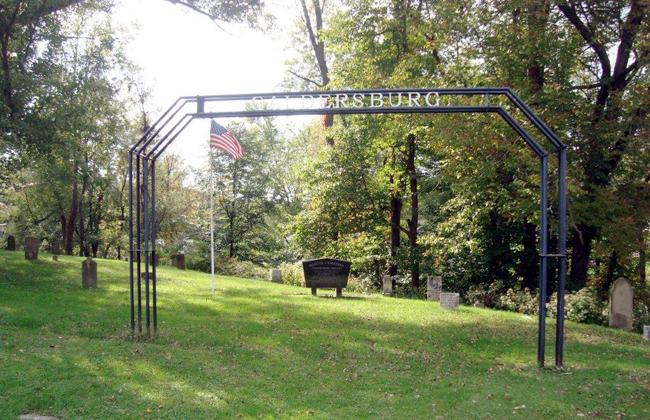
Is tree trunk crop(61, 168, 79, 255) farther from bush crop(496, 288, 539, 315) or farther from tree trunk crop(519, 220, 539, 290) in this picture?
bush crop(496, 288, 539, 315)

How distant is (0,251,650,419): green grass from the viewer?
6387 millimetres

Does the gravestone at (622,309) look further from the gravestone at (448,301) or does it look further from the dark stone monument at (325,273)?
the dark stone monument at (325,273)

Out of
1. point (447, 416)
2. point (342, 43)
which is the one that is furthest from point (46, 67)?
point (447, 416)

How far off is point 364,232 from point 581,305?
11080 mm

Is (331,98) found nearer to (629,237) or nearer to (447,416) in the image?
(447,416)

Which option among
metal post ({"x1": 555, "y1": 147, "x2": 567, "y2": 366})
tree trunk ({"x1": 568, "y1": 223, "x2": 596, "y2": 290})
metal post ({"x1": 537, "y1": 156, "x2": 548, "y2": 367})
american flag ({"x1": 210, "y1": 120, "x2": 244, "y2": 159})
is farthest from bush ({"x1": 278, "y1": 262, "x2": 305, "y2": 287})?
metal post ({"x1": 555, "y1": 147, "x2": 567, "y2": 366})

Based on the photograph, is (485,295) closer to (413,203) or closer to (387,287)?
(387,287)

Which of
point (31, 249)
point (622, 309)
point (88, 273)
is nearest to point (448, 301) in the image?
point (622, 309)

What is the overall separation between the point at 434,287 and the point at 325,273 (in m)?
3.86

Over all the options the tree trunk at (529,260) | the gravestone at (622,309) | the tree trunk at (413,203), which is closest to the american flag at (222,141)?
the tree trunk at (413,203)

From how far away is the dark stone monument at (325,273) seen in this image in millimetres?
16172

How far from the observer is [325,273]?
53.3ft

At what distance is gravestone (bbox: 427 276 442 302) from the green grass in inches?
156

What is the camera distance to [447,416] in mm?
6281
